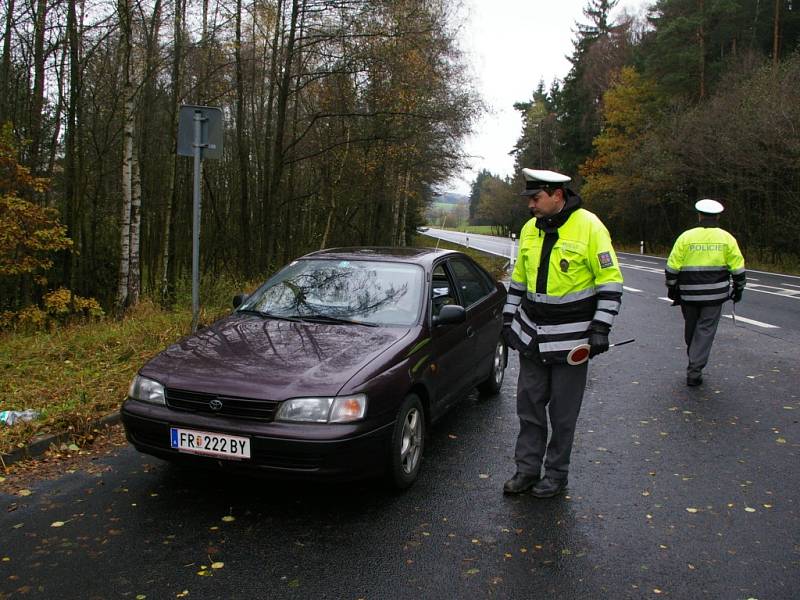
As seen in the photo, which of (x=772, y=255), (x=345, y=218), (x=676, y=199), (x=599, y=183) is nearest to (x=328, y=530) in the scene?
(x=345, y=218)

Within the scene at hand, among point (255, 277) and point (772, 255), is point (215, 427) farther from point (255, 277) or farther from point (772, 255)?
point (772, 255)

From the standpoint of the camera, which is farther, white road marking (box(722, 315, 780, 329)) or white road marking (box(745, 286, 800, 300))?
white road marking (box(745, 286, 800, 300))

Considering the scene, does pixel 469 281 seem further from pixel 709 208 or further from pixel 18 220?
pixel 18 220

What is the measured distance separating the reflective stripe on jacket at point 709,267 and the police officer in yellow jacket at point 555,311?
334 centimetres

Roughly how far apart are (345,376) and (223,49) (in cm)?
1333

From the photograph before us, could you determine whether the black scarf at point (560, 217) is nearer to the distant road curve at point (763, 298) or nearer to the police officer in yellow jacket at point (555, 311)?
the police officer in yellow jacket at point (555, 311)

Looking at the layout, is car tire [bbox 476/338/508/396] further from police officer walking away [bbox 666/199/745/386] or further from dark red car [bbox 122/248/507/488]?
police officer walking away [bbox 666/199/745/386]

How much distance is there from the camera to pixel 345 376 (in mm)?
3832

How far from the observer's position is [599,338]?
12.8 ft

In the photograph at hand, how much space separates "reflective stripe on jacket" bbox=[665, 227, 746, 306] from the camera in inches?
273

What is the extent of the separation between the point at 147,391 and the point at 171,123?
1259cm

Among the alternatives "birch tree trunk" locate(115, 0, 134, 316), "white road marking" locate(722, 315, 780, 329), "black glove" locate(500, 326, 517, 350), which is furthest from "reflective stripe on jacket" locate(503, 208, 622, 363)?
"birch tree trunk" locate(115, 0, 134, 316)

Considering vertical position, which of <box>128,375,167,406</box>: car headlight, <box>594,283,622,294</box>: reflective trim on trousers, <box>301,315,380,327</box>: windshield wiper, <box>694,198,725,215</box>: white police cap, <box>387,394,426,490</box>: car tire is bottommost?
<box>387,394,426,490</box>: car tire

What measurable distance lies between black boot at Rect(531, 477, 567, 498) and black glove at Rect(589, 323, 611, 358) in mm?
878
